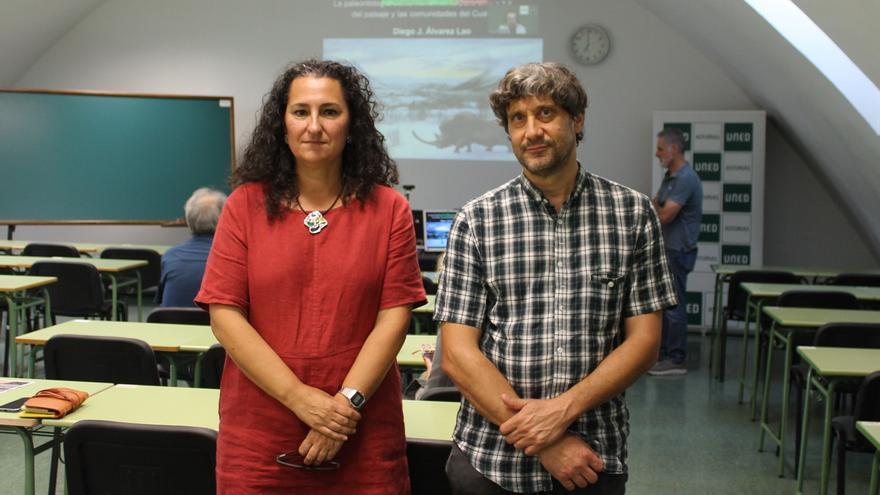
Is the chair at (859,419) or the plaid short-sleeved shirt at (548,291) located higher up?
the plaid short-sleeved shirt at (548,291)

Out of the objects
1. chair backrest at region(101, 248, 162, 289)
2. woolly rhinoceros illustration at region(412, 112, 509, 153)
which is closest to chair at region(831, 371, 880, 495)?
chair backrest at region(101, 248, 162, 289)

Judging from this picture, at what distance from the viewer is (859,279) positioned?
571 cm

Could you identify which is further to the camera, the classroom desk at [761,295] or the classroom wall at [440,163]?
the classroom wall at [440,163]

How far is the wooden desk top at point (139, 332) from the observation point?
3346 millimetres

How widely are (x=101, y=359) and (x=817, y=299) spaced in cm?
374

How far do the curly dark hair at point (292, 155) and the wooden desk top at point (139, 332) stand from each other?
169 cm

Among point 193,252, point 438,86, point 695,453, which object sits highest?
point 438,86

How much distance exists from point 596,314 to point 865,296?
3890 mm

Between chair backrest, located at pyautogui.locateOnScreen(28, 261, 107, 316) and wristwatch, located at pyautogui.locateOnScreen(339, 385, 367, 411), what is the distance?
4.29 meters

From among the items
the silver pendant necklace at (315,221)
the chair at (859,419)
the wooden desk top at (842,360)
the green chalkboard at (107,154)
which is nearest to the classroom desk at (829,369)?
the wooden desk top at (842,360)

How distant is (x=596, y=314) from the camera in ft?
5.57

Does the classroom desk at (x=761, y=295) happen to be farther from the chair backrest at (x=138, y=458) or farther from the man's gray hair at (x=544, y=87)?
the chair backrest at (x=138, y=458)

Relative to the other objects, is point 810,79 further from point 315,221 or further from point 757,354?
point 315,221

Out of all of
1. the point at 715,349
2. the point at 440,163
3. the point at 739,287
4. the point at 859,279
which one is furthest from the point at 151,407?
the point at 440,163
